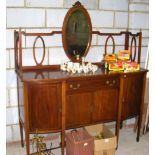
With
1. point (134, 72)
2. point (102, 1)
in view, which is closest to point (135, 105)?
point (134, 72)

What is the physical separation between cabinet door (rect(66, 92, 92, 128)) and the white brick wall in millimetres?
634

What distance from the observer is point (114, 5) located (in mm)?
3105

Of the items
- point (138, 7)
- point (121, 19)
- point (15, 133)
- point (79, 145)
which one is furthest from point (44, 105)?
point (138, 7)

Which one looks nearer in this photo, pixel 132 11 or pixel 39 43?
pixel 39 43

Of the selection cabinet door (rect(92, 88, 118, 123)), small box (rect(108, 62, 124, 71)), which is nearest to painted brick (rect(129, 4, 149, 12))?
small box (rect(108, 62, 124, 71))

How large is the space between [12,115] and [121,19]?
6.40 feet

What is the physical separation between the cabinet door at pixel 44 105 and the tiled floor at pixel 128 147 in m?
0.55

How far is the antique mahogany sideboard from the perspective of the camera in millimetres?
2373

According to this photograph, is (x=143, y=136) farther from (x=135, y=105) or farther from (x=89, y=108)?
(x=89, y=108)

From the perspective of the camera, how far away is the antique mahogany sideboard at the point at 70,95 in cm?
237

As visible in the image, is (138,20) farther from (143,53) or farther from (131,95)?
(131,95)

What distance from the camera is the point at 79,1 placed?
287cm

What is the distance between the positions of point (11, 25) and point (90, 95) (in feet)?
3.96

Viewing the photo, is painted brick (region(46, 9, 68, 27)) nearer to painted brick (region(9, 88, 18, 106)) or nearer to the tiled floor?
painted brick (region(9, 88, 18, 106))
